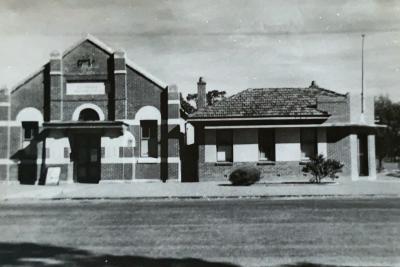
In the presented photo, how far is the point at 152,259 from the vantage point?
8.27 metres

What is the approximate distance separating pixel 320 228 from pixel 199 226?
270cm

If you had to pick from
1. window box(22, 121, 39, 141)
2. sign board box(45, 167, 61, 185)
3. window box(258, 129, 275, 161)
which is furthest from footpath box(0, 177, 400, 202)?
window box(22, 121, 39, 141)

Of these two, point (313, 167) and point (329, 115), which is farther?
point (329, 115)

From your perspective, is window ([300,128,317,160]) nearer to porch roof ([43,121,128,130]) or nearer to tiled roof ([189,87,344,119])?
tiled roof ([189,87,344,119])

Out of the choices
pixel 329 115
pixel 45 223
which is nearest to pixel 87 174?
pixel 329 115

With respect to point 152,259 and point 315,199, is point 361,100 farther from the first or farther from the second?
point 152,259

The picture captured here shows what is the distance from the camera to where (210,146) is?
27016 mm

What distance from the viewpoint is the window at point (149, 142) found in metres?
27.4

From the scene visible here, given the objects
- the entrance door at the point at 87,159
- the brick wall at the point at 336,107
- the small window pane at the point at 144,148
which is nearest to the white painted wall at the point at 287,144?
the brick wall at the point at 336,107

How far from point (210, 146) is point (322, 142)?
234 inches

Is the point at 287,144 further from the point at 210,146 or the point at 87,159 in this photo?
the point at 87,159

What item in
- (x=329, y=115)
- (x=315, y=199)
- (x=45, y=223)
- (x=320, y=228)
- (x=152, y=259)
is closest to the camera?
(x=152, y=259)

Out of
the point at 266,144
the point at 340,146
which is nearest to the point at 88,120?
the point at 266,144

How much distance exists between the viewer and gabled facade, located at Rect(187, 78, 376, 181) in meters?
26.5
